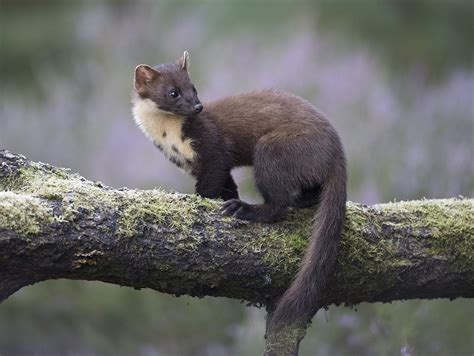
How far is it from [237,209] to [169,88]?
1123mm

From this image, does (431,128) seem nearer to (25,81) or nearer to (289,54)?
(289,54)

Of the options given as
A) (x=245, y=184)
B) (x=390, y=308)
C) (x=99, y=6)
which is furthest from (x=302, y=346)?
(x=99, y=6)

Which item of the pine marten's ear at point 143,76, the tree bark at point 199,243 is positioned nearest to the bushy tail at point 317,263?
the tree bark at point 199,243

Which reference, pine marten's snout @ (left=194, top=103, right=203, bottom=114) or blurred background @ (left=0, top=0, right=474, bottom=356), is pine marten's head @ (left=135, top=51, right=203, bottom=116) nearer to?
pine marten's snout @ (left=194, top=103, right=203, bottom=114)

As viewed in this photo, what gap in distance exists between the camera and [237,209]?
391 cm

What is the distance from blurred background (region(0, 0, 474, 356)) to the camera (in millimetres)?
6480

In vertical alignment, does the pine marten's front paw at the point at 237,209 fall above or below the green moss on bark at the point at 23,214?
above

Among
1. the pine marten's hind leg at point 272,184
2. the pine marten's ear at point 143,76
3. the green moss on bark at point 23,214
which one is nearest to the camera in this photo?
the green moss on bark at point 23,214

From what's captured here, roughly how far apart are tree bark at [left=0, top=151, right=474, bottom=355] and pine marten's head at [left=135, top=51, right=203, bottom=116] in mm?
872

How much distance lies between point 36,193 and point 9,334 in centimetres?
492

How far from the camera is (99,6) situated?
17.5 m

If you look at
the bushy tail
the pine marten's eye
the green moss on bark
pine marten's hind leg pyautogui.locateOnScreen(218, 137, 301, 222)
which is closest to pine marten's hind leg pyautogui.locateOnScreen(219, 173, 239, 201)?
pine marten's hind leg pyautogui.locateOnScreen(218, 137, 301, 222)

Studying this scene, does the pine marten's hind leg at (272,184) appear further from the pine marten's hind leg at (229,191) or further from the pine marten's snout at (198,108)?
the pine marten's snout at (198,108)

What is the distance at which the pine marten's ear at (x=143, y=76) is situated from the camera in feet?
16.0
